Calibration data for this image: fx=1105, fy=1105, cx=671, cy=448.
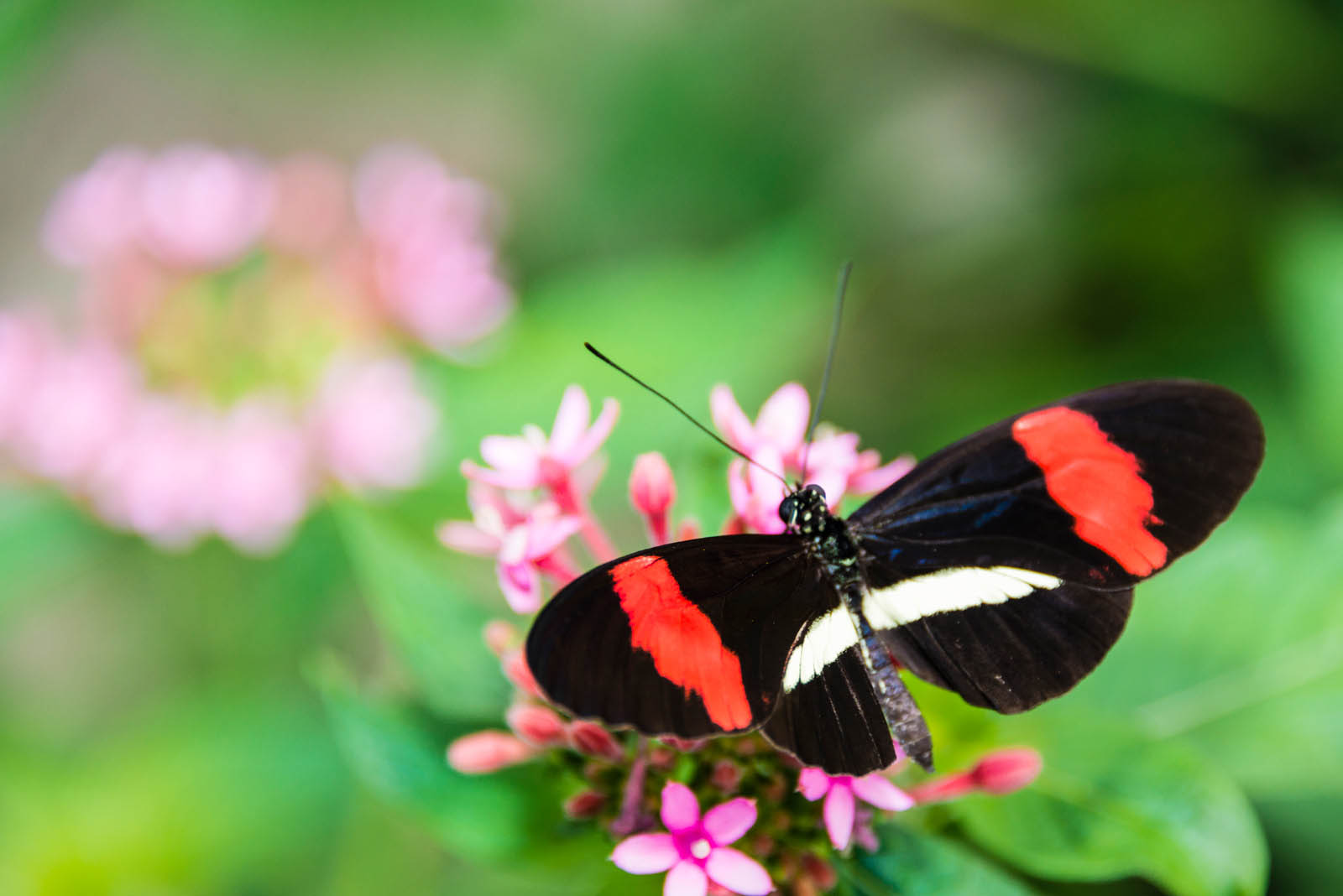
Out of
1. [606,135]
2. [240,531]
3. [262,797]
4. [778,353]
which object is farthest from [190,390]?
[606,135]

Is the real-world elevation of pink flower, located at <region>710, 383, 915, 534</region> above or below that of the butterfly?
above

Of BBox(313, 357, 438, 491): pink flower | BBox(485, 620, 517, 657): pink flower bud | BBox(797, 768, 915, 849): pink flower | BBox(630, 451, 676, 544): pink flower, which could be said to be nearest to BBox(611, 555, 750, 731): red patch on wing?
BBox(797, 768, 915, 849): pink flower

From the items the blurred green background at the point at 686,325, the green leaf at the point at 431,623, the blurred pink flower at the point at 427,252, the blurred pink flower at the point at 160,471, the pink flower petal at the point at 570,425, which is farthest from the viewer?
the blurred pink flower at the point at 427,252

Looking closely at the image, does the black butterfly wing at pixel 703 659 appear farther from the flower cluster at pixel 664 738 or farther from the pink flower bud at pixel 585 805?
the pink flower bud at pixel 585 805

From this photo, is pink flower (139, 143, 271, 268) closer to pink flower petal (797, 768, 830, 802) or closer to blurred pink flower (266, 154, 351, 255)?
blurred pink flower (266, 154, 351, 255)

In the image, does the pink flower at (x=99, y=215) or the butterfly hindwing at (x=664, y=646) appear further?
the pink flower at (x=99, y=215)

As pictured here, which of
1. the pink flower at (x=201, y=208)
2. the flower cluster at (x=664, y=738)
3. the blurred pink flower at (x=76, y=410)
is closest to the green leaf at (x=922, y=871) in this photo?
the flower cluster at (x=664, y=738)

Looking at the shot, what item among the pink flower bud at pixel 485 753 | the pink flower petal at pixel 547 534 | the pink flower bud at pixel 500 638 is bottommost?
the pink flower bud at pixel 485 753
